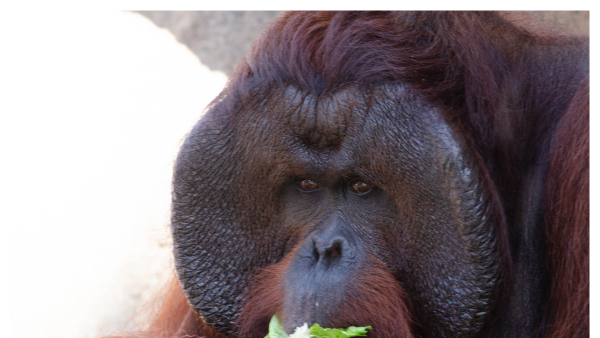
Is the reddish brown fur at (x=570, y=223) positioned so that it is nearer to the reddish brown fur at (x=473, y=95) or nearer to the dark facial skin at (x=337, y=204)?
the reddish brown fur at (x=473, y=95)

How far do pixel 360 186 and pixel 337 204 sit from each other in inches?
3.6

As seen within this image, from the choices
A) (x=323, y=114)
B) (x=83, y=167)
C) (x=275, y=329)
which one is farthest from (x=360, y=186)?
(x=83, y=167)

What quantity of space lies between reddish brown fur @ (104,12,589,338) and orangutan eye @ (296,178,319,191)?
252 mm

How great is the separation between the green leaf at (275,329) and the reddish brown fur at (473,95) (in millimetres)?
41

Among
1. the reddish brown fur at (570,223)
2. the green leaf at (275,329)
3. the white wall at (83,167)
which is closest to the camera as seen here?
the reddish brown fur at (570,223)

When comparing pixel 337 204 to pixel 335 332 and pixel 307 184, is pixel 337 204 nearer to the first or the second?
pixel 307 184

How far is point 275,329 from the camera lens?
1.82 meters

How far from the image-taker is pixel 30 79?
285cm

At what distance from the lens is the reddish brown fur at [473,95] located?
172 centimetres

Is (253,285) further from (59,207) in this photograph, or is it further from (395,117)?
(59,207)

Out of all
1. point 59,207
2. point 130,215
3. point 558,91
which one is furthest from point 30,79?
point 558,91

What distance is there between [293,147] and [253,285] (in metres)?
0.50

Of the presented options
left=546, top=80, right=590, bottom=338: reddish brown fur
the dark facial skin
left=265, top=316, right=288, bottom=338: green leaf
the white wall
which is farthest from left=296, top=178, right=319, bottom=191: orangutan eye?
left=546, top=80, right=590, bottom=338: reddish brown fur

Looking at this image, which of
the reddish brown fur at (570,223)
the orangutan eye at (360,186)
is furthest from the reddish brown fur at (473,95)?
the orangutan eye at (360,186)
